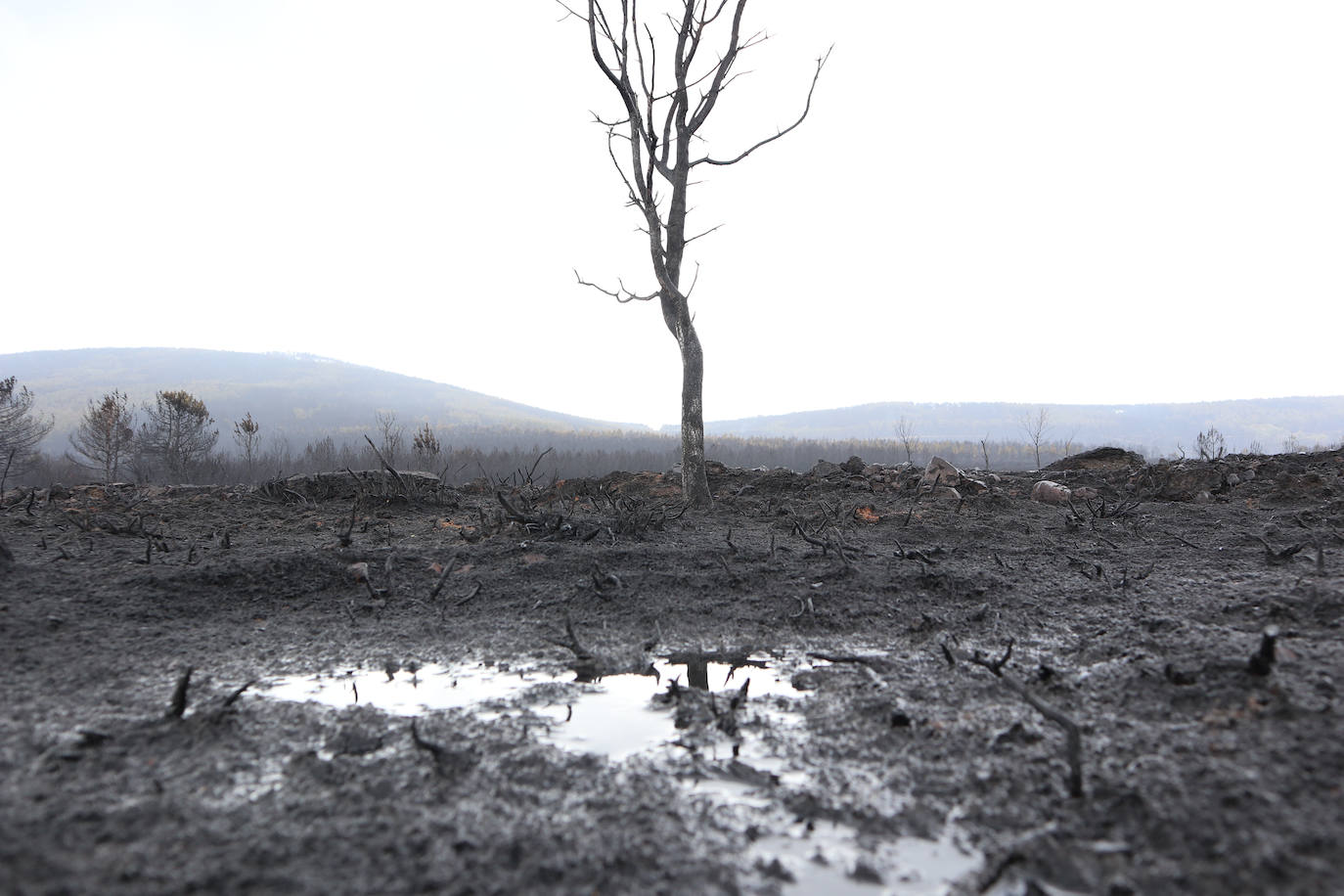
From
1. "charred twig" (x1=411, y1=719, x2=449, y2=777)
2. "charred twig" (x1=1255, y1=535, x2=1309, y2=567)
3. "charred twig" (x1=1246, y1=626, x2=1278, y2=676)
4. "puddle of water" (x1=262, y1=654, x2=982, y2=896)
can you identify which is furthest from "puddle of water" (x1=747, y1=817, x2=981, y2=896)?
"charred twig" (x1=1255, y1=535, x2=1309, y2=567)

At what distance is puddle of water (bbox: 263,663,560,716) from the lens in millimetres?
3002

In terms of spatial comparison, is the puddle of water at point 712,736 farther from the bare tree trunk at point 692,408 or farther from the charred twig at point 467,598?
the bare tree trunk at point 692,408

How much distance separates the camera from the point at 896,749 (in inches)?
96.9

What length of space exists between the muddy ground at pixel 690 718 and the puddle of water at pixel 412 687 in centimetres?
12

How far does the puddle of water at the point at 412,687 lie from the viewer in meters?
3.00

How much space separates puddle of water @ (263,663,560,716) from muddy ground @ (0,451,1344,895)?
119 millimetres

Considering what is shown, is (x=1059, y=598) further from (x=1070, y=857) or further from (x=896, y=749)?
(x=1070, y=857)

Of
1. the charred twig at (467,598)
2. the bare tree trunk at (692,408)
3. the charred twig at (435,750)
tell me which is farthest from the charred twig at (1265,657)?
the bare tree trunk at (692,408)

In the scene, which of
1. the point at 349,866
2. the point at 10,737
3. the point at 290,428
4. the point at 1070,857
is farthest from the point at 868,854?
the point at 290,428

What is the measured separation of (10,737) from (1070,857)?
341 cm

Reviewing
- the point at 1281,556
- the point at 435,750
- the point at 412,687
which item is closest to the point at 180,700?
the point at 412,687

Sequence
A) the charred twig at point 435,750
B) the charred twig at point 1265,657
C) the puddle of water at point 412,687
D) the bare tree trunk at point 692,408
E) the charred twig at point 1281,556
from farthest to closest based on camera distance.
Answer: the bare tree trunk at point 692,408
the charred twig at point 1281,556
the puddle of water at point 412,687
the charred twig at point 1265,657
the charred twig at point 435,750

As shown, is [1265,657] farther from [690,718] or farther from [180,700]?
[180,700]

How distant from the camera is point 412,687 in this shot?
3.22 meters
